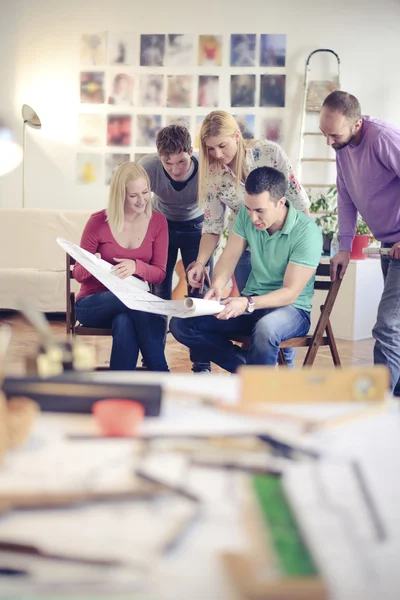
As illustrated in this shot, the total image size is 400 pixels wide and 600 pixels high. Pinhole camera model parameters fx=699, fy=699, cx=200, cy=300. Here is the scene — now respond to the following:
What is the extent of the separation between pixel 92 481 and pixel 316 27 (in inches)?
207

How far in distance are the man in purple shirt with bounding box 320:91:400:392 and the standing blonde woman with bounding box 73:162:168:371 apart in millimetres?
676

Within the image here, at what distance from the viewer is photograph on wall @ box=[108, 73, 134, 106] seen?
18.3 feet

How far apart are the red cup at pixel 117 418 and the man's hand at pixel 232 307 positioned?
48.1 inches

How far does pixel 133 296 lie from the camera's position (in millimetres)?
2328

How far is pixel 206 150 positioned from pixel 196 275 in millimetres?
451

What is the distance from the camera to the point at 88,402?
1057 millimetres

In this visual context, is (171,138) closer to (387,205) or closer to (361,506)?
(387,205)

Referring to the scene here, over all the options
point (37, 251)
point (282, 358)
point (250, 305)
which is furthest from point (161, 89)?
point (250, 305)

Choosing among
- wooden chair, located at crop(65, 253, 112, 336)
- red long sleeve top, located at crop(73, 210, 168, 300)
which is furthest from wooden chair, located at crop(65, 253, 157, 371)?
red long sleeve top, located at crop(73, 210, 168, 300)

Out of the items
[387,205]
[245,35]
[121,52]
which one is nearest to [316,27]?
[245,35]

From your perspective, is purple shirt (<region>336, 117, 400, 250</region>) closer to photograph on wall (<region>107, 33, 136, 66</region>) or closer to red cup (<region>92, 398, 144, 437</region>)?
red cup (<region>92, 398, 144, 437</region>)

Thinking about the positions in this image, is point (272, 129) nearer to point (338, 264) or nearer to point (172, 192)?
point (172, 192)

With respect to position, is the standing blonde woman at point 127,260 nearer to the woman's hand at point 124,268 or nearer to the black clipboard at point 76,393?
the woman's hand at point 124,268

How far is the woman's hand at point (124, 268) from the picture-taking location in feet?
7.99
